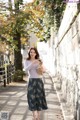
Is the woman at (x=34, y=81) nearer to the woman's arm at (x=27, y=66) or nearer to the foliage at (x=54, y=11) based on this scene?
the woman's arm at (x=27, y=66)

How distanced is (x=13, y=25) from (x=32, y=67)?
15.2 metres

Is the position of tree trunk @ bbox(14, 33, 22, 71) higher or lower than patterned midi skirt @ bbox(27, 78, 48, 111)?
higher

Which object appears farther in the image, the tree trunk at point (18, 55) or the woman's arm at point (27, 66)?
the tree trunk at point (18, 55)

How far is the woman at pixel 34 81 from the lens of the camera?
8.85 meters

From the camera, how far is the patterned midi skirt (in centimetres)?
888

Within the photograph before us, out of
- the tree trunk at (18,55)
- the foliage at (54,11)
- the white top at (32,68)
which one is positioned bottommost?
the white top at (32,68)

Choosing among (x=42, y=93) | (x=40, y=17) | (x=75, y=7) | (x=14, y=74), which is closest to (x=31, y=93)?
(x=42, y=93)

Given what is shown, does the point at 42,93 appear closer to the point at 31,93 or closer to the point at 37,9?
the point at 31,93

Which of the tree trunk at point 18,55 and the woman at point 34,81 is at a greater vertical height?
the tree trunk at point 18,55

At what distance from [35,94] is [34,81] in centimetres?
31

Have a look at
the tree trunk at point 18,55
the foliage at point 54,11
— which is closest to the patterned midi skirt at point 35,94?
the foliage at point 54,11

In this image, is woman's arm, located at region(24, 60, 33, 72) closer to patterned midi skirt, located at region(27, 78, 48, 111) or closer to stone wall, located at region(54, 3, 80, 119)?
patterned midi skirt, located at region(27, 78, 48, 111)

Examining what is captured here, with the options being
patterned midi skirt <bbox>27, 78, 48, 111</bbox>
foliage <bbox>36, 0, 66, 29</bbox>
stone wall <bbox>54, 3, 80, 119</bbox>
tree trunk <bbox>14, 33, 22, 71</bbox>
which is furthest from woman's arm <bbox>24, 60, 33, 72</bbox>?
tree trunk <bbox>14, 33, 22, 71</bbox>

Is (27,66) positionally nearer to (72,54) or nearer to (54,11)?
(72,54)
